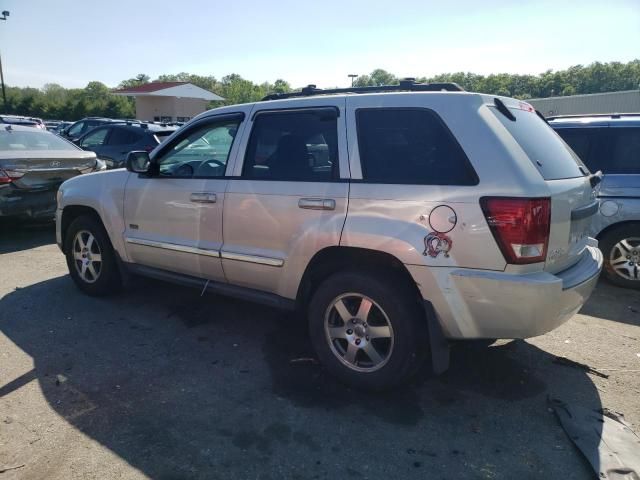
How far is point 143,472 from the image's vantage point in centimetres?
241

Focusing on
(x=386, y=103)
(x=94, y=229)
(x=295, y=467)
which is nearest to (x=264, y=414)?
(x=295, y=467)

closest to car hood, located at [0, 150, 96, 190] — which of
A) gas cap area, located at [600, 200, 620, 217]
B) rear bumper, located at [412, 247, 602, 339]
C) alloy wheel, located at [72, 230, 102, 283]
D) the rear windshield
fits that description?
alloy wheel, located at [72, 230, 102, 283]

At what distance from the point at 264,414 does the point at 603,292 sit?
4200mm

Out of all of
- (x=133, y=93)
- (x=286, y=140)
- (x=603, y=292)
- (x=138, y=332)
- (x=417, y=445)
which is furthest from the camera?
(x=133, y=93)

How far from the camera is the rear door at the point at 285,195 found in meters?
3.16

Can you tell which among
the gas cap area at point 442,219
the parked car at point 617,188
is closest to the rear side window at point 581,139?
the parked car at point 617,188

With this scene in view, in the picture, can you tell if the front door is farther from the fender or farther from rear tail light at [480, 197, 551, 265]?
rear tail light at [480, 197, 551, 265]

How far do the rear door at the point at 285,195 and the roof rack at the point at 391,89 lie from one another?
0.34 metres

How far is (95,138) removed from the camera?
38.5 ft

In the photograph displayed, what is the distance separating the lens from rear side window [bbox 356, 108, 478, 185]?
2762 mm

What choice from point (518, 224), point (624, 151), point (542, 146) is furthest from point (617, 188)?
point (518, 224)

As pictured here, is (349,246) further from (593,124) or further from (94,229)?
(593,124)

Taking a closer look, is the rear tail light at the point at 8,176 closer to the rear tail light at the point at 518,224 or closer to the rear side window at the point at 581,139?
the rear tail light at the point at 518,224

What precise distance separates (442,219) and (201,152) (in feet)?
7.77
